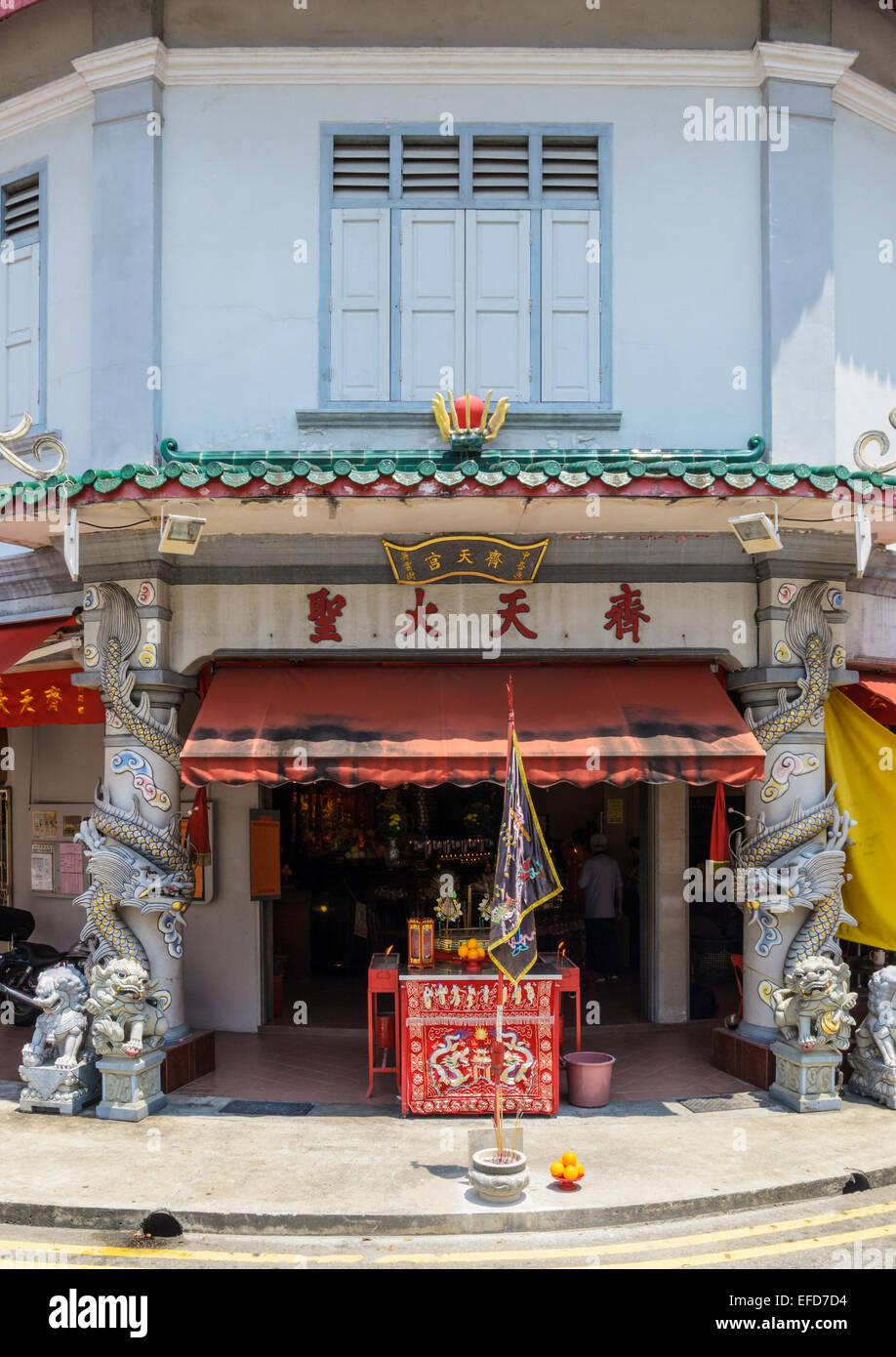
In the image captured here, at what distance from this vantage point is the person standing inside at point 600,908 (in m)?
12.3

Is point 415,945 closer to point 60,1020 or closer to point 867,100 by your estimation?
point 60,1020

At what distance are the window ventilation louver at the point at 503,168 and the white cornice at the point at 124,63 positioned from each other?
2.68m

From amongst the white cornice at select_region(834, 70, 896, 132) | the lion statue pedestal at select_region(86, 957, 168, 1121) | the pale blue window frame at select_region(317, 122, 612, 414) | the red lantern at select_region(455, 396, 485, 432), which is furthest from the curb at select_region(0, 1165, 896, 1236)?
the white cornice at select_region(834, 70, 896, 132)

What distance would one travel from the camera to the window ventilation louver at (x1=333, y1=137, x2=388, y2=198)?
8.74m

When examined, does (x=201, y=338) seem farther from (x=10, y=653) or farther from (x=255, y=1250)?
(x=255, y=1250)

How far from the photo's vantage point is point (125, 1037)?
7742mm

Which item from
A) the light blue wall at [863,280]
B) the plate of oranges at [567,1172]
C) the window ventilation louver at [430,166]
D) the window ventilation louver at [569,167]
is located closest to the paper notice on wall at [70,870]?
the plate of oranges at [567,1172]

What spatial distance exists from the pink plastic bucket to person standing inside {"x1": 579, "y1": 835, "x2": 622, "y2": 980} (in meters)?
4.35

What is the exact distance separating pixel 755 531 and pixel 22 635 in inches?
251

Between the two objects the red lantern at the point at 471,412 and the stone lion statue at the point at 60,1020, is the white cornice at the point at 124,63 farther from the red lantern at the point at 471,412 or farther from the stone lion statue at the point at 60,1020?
the stone lion statue at the point at 60,1020

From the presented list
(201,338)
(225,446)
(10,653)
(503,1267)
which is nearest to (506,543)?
(225,446)

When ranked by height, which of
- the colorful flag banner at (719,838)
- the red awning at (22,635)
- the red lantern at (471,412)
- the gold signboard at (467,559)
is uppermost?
the red lantern at (471,412)

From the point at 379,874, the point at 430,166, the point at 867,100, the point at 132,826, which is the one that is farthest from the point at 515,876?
the point at 867,100

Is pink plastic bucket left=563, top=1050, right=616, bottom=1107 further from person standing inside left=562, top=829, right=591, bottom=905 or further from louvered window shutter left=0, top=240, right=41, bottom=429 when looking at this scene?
louvered window shutter left=0, top=240, right=41, bottom=429
